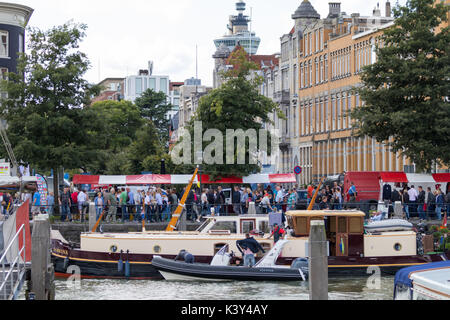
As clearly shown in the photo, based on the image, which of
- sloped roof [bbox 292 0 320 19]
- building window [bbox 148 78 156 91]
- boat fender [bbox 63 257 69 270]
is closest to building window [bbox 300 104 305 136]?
sloped roof [bbox 292 0 320 19]

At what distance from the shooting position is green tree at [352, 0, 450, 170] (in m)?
48.9

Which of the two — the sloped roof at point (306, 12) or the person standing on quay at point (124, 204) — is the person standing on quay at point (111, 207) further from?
the sloped roof at point (306, 12)

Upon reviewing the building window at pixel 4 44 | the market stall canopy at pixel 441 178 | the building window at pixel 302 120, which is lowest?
the market stall canopy at pixel 441 178

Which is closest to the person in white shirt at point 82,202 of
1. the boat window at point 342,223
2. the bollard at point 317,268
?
the boat window at point 342,223

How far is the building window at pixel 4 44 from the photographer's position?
71.9 meters

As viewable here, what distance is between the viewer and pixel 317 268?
74.8ft

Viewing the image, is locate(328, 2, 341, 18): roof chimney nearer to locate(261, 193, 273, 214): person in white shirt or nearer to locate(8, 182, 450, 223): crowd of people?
locate(8, 182, 450, 223): crowd of people

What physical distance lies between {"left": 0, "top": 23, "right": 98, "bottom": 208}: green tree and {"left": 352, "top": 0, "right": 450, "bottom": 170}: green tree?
13519mm

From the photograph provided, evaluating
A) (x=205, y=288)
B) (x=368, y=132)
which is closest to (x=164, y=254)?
(x=205, y=288)

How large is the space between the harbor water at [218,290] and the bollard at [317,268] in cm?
803

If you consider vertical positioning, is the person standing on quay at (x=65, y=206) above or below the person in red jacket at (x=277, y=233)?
above

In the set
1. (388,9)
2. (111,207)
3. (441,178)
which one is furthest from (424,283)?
(388,9)

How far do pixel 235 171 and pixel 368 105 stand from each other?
8677mm
